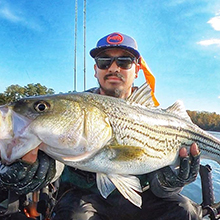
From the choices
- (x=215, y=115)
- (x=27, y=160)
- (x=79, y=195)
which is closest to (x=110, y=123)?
(x=27, y=160)

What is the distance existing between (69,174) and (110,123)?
1.30 meters

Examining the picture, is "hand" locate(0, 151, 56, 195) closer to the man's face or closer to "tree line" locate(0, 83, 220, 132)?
the man's face

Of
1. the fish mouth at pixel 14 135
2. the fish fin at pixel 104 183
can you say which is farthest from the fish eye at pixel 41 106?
the fish fin at pixel 104 183

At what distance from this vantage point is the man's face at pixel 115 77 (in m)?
3.32

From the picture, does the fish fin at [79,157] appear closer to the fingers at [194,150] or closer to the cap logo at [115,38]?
the fingers at [194,150]

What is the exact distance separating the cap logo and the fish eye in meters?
1.96

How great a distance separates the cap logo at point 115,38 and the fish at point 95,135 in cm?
140

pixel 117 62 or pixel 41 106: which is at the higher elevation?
pixel 117 62

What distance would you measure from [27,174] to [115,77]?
1.87 m

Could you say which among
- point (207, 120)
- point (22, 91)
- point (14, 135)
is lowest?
point (14, 135)

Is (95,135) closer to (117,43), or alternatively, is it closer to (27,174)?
(27,174)

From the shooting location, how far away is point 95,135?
1.79 m

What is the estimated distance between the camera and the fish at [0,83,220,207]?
5.42 feet

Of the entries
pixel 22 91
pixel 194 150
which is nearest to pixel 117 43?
pixel 194 150
